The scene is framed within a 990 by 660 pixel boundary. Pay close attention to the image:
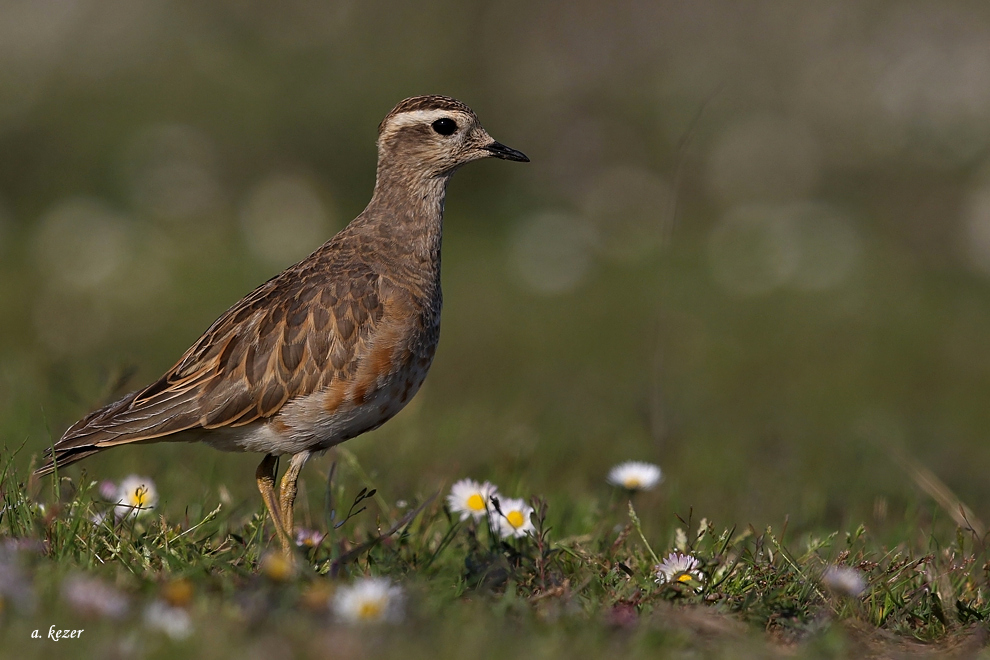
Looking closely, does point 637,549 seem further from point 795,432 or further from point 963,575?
point 795,432

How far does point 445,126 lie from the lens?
280 inches

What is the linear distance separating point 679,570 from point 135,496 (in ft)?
8.44

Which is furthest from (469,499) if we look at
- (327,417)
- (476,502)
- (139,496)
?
(139,496)

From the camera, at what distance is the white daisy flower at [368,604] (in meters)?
3.98

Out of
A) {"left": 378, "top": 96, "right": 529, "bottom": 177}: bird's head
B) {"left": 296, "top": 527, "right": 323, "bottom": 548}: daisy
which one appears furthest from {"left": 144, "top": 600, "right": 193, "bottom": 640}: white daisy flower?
{"left": 378, "top": 96, "right": 529, "bottom": 177}: bird's head

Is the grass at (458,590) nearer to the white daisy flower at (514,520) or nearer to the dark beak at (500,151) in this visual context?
the white daisy flower at (514,520)

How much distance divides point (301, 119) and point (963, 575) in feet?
44.9

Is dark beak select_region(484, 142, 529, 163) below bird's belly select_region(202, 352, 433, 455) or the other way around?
the other way around

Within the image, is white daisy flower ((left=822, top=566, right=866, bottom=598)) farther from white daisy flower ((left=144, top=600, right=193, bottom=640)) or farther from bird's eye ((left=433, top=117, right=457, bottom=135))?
bird's eye ((left=433, top=117, right=457, bottom=135))

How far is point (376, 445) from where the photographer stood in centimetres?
834

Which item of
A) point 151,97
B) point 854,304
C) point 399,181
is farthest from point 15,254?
point 854,304

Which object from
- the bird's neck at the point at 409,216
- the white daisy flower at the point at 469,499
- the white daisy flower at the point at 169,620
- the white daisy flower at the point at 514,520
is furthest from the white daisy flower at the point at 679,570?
the bird's neck at the point at 409,216

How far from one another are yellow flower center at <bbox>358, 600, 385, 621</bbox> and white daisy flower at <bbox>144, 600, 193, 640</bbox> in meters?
0.56

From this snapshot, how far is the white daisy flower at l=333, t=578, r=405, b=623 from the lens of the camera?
13.1 feet
